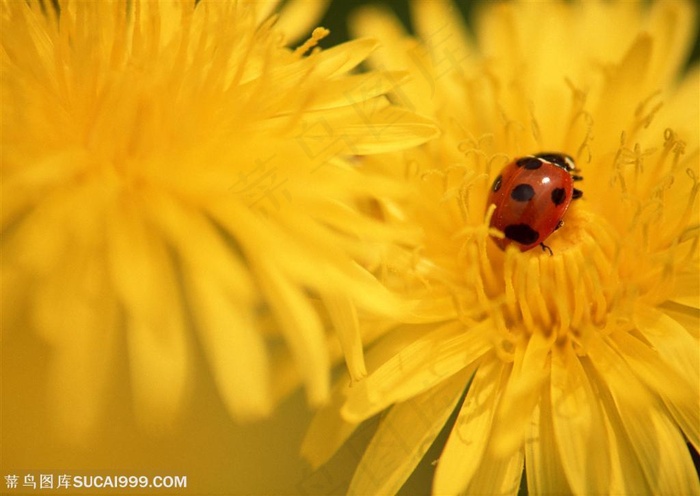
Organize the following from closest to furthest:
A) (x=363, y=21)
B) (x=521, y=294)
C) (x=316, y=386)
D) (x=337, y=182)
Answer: (x=316, y=386), (x=337, y=182), (x=521, y=294), (x=363, y=21)

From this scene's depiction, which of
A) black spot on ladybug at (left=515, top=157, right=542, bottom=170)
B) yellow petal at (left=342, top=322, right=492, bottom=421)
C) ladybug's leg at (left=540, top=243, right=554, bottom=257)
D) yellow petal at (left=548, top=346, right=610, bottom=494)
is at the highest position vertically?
black spot on ladybug at (left=515, top=157, right=542, bottom=170)

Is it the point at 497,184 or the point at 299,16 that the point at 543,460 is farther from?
the point at 299,16

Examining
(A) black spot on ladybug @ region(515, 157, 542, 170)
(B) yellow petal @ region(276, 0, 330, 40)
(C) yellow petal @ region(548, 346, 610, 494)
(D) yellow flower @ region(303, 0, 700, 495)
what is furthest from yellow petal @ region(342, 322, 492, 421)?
(B) yellow petal @ region(276, 0, 330, 40)

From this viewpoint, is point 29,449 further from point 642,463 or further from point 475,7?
point 475,7

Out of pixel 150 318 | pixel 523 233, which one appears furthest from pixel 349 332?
pixel 523 233

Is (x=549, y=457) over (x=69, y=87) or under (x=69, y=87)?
under

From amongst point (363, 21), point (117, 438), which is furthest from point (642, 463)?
point (363, 21)

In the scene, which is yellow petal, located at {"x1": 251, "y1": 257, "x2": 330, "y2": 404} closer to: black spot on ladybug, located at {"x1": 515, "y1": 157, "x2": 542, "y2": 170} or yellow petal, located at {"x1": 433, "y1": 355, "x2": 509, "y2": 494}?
yellow petal, located at {"x1": 433, "y1": 355, "x2": 509, "y2": 494}
